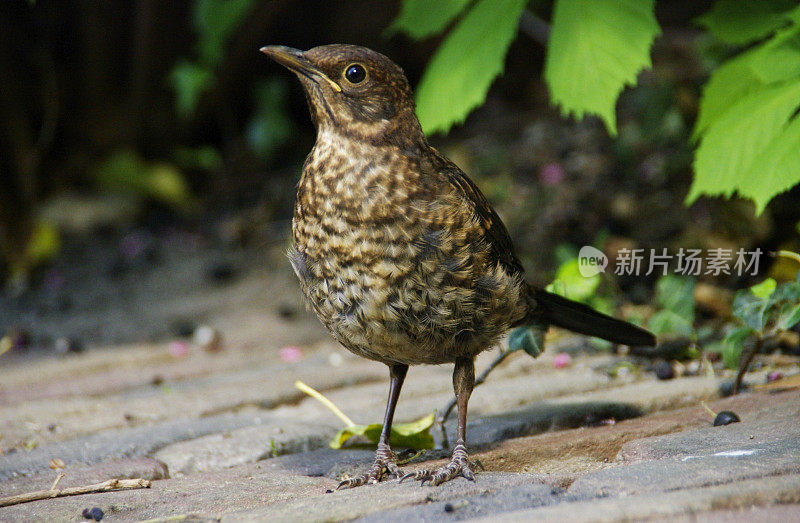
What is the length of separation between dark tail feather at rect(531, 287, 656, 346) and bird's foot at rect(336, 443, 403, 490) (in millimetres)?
890

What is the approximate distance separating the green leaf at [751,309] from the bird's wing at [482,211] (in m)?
0.88

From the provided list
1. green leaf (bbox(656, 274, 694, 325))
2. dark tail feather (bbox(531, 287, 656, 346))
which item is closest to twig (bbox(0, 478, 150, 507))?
dark tail feather (bbox(531, 287, 656, 346))

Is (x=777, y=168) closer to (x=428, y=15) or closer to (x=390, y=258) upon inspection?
(x=390, y=258)

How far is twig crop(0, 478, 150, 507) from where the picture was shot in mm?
2395

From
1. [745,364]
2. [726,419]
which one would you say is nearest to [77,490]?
[726,419]

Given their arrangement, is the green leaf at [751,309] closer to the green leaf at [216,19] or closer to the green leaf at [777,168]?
the green leaf at [777,168]

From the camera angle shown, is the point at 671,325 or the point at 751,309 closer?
the point at 751,309

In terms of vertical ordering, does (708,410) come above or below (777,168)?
below

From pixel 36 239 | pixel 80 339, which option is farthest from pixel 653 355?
pixel 36 239

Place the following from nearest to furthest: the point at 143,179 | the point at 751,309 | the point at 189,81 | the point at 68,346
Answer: the point at 751,309, the point at 68,346, the point at 189,81, the point at 143,179

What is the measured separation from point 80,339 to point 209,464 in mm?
2640

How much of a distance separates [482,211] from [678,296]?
1351mm

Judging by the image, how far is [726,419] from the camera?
9.20 feet

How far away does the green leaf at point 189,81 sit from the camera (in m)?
6.28
